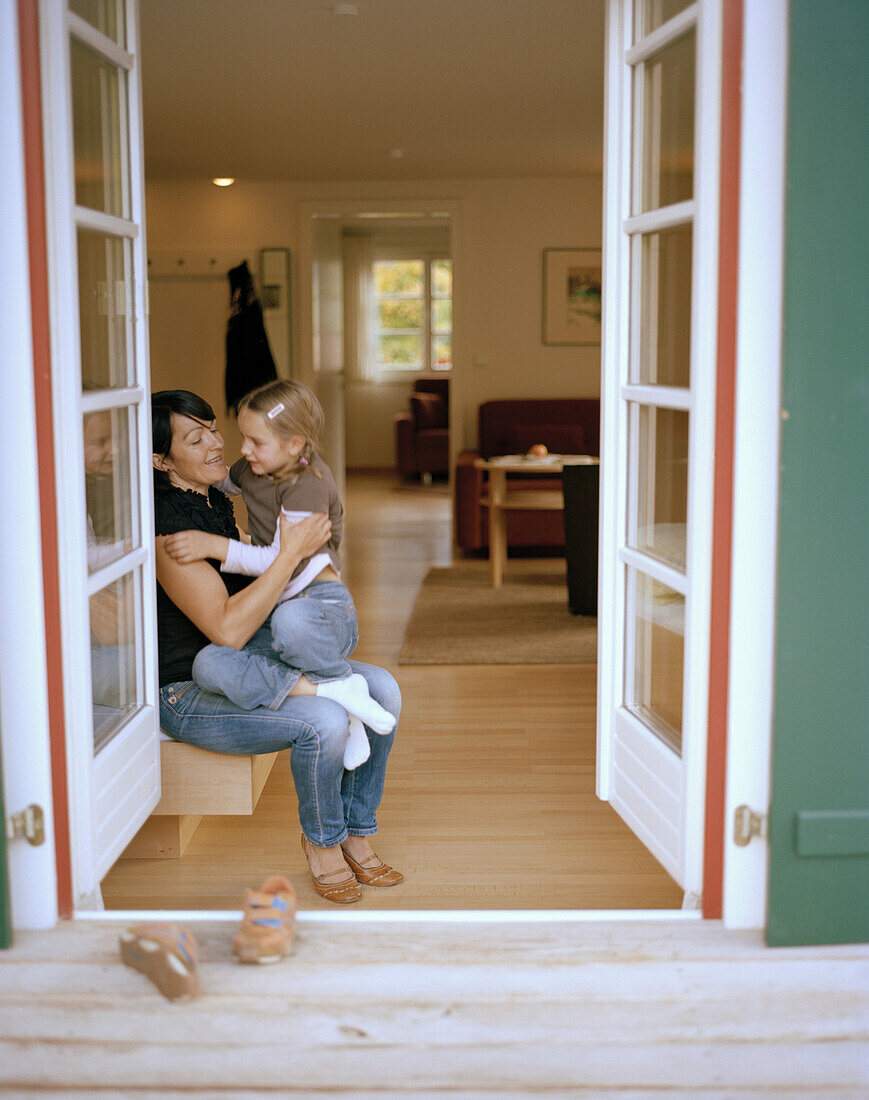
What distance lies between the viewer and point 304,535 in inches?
106

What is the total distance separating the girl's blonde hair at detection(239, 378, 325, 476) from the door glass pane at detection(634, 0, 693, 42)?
1.02 meters

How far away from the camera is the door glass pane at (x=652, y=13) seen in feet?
7.08

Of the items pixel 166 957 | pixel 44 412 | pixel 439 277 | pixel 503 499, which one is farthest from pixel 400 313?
pixel 166 957

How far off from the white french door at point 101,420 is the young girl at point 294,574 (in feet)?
0.68

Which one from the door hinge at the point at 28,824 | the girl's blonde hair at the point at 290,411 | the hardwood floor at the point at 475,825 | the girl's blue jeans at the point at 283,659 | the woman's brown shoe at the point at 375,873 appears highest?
the girl's blonde hair at the point at 290,411

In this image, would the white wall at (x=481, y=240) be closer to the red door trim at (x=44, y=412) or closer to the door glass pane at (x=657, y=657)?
the door glass pane at (x=657, y=657)

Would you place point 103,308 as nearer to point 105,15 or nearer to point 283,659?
point 105,15

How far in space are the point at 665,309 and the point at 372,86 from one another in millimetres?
3804

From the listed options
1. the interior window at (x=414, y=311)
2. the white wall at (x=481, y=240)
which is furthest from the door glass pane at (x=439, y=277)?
the white wall at (x=481, y=240)

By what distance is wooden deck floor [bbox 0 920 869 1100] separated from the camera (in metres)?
1.76

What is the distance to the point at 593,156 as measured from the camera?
7.55 m

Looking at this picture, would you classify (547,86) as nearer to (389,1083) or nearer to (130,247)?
(130,247)

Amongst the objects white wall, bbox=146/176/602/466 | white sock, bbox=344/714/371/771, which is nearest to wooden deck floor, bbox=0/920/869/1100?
white sock, bbox=344/714/371/771

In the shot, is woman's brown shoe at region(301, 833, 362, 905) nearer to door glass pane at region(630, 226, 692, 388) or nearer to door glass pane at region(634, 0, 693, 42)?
door glass pane at region(630, 226, 692, 388)
